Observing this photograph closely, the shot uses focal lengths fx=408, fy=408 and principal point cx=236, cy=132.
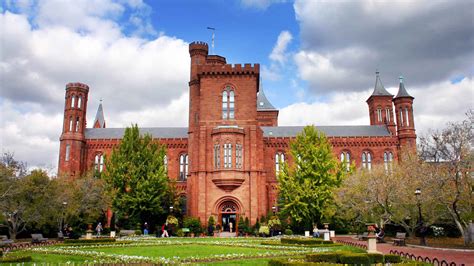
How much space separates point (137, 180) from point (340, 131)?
3506cm

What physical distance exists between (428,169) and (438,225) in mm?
14824

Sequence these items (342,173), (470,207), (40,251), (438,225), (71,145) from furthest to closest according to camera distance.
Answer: (71,145) → (342,173) → (438,225) → (470,207) → (40,251)

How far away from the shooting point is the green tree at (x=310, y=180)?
42.2 meters

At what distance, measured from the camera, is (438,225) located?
1528 inches

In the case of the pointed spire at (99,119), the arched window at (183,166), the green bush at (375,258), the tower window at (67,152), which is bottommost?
the green bush at (375,258)

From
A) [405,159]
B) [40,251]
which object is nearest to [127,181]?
[40,251]

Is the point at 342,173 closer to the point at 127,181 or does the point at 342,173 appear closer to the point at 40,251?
the point at 127,181

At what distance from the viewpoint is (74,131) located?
6047 cm

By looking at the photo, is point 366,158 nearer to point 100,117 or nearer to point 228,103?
point 228,103

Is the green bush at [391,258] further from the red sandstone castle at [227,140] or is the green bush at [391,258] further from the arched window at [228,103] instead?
the arched window at [228,103]

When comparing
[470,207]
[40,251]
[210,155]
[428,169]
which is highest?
[210,155]

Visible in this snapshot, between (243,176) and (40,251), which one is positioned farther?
(243,176)

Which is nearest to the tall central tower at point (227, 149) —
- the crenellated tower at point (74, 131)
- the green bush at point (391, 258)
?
the crenellated tower at point (74, 131)

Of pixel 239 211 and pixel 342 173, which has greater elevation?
pixel 342 173
